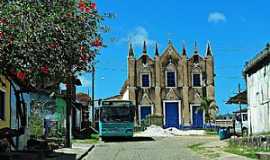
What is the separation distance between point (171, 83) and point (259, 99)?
32771 mm

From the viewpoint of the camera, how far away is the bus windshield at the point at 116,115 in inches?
1720

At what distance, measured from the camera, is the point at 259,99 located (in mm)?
35406

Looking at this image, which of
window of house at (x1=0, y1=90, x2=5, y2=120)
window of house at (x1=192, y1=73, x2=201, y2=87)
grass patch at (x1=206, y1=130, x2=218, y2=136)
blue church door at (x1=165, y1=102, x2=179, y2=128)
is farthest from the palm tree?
window of house at (x1=0, y1=90, x2=5, y2=120)

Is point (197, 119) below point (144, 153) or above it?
above

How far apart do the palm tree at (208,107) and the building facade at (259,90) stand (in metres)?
25.4

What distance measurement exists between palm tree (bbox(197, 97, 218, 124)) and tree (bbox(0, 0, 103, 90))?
52.5 metres

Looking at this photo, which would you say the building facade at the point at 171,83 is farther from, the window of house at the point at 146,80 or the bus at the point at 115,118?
the bus at the point at 115,118

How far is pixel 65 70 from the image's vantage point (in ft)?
42.2

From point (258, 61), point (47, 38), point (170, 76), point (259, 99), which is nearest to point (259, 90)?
point (259, 99)

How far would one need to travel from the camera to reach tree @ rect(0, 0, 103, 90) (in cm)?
1109

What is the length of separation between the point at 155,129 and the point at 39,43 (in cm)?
4646

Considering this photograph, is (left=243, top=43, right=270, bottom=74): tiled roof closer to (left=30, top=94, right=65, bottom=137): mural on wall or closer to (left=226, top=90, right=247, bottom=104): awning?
(left=226, top=90, right=247, bottom=104): awning

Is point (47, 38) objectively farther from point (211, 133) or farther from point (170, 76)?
point (170, 76)

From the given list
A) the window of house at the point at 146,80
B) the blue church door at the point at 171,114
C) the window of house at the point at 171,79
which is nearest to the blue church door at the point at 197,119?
the blue church door at the point at 171,114
